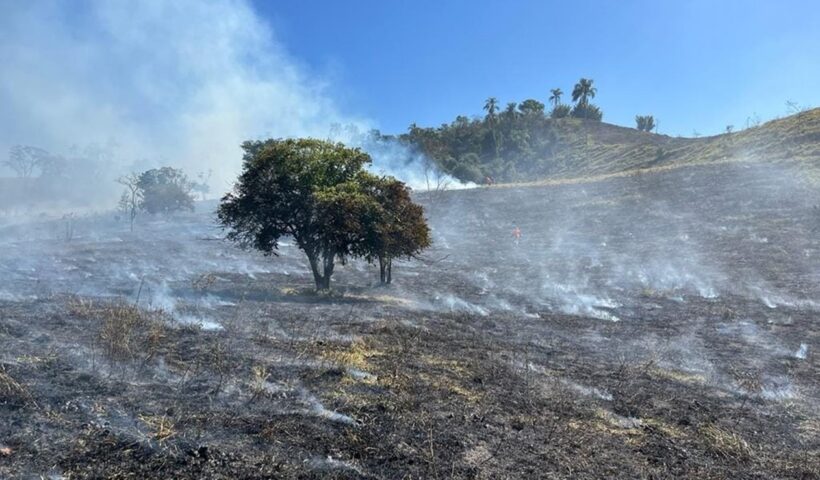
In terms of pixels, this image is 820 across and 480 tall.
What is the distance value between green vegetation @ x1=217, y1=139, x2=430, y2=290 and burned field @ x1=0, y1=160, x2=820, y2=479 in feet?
6.09

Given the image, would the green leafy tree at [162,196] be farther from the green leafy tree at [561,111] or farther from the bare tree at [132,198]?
the green leafy tree at [561,111]

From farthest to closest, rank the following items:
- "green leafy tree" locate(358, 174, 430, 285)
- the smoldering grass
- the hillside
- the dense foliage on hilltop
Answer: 1. the dense foliage on hilltop
2. the hillside
3. "green leafy tree" locate(358, 174, 430, 285)
4. the smoldering grass

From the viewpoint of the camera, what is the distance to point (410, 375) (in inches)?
353

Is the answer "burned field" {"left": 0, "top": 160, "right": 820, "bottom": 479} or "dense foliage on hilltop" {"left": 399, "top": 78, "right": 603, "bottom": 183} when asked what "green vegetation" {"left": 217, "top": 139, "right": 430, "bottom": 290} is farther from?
"dense foliage on hilltop" {"left": 399, "top": 78, "right": 603, "bottom": 183}

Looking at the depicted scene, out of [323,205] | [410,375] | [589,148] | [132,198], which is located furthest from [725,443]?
[589,148]

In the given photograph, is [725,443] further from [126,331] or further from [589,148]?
[589,148]

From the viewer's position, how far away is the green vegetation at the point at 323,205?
18.1m

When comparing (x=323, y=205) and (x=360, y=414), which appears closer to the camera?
(x=360, y=414)

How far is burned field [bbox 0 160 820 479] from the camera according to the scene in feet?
19.5

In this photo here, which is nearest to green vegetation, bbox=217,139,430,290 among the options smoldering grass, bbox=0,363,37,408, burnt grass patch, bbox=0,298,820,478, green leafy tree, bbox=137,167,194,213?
burnt grass patch, bbox=0,298,820,478

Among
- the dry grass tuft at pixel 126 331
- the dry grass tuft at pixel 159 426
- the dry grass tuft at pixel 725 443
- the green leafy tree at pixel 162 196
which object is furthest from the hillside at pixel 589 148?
the dry grass tuft at pixel 159 426

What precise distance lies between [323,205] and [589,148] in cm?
6968

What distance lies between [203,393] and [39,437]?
192 centimetres

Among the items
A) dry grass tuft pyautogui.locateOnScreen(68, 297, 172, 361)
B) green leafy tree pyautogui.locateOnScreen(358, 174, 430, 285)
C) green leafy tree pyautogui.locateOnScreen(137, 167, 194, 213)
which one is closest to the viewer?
dry grass tuft pyautogui.locateOnScreen(68, 297, 172, 361)
